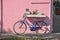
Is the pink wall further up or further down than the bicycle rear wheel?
further up

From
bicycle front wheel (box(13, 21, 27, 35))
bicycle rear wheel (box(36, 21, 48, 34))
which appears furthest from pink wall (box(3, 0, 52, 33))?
bicycle rear wheel (box(36, 21, 48, 34))

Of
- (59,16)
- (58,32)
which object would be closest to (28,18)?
(58,32)

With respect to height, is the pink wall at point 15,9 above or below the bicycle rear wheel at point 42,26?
above

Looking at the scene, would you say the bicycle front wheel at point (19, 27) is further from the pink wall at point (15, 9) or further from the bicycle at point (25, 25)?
the pink wall at point (15, 9)

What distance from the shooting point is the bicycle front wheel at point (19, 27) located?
13508mm

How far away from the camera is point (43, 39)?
450 inches

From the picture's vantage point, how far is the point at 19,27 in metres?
13.6

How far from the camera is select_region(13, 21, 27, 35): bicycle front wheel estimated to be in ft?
44.3

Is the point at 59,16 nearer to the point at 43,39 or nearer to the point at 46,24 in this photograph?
the point at 46,24

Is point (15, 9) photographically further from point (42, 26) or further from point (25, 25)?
point (42, 26)

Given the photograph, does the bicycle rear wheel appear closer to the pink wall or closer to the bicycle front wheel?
the pink wall

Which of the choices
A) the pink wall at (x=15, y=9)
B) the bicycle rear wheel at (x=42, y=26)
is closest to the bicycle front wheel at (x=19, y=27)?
the pink wall at (x=15, y=9)

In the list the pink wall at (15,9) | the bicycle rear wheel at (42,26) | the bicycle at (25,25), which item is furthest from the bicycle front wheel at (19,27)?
the bicycle rear wheel at (42,26)

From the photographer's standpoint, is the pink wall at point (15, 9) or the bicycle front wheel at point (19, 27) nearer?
the bicycle front wheel at point (19, 27)
